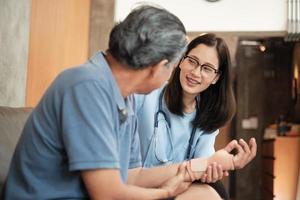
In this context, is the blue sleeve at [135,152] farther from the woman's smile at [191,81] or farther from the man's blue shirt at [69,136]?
the woman's smile at [191,81]

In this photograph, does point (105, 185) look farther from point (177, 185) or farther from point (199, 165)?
point (199, 165)

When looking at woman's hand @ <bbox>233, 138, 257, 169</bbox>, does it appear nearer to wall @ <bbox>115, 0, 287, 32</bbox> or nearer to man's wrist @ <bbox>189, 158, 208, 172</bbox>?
Result: man's wrist @ <bbox>189, 158, 208, 172</bbox>

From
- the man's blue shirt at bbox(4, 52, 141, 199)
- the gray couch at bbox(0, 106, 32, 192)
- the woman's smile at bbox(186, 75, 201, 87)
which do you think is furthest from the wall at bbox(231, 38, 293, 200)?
the man's blue shirt at bbox(4, 52, 141, 199)

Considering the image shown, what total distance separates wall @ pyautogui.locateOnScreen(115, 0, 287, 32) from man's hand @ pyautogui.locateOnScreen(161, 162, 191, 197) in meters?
2.31

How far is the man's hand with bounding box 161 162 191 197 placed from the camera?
134cm

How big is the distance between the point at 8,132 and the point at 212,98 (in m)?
0.96

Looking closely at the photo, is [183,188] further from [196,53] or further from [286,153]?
[286,153]

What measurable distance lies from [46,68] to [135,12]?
1745 millimetres

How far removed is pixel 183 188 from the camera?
1.44 m

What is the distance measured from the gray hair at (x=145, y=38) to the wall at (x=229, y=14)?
2.49 m

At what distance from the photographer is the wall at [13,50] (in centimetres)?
213

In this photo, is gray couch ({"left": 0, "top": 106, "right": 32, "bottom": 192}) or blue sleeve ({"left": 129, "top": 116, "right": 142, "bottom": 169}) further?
blue sleeve ({"left": 129, "top": 116, "right": 142, "bottom": 169})

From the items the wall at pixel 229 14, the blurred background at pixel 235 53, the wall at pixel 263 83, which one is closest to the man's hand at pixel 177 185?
the blurred background at pixel 235 53

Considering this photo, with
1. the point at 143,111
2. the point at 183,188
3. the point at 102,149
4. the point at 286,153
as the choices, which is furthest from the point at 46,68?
the point at 286,153
